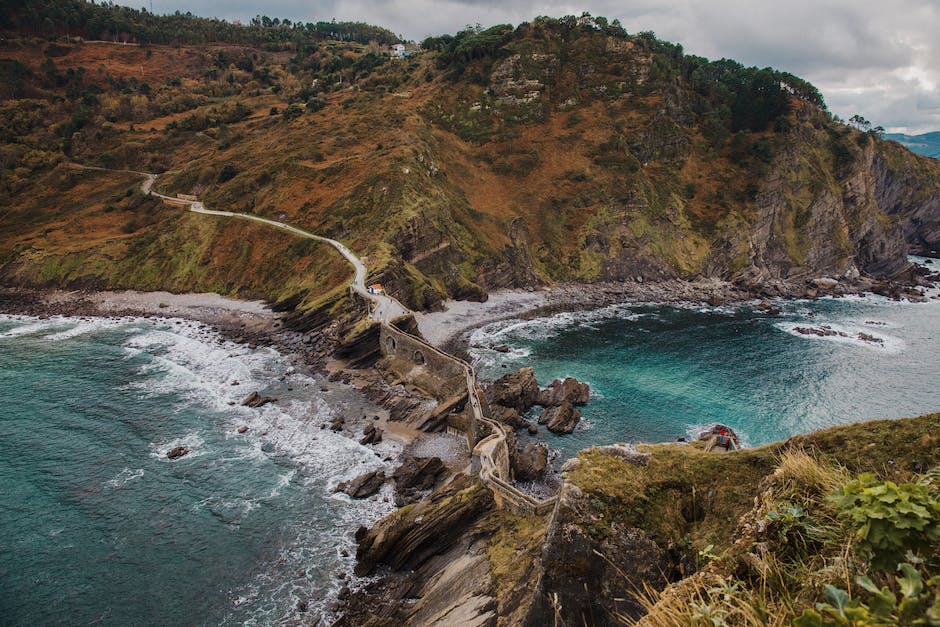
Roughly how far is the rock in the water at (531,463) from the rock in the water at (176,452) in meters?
28.8

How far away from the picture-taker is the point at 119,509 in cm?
3712

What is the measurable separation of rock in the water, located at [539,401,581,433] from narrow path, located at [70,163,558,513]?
709cm

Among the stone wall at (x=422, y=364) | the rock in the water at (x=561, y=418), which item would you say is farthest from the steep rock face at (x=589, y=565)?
the rock in the water at (x=561, y=418)

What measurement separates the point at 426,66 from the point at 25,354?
4766 inches

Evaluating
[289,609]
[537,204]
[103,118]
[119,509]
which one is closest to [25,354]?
[119,509]

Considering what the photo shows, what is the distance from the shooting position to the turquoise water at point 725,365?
178 feet

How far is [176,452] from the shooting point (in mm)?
43281

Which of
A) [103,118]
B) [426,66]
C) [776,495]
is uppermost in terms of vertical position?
[426,66]

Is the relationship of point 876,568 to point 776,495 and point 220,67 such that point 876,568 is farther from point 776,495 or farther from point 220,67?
point 220,67

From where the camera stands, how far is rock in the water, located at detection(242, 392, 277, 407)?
51750mm

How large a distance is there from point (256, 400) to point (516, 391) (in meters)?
27.2

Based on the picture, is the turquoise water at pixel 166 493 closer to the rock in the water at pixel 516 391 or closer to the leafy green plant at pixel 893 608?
the rock in the water at pixel 516 391

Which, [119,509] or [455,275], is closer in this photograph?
[119,509]

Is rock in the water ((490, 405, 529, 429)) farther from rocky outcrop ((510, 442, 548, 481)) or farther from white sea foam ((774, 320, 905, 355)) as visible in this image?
white sea foam ((774, 320, 905, 355))
